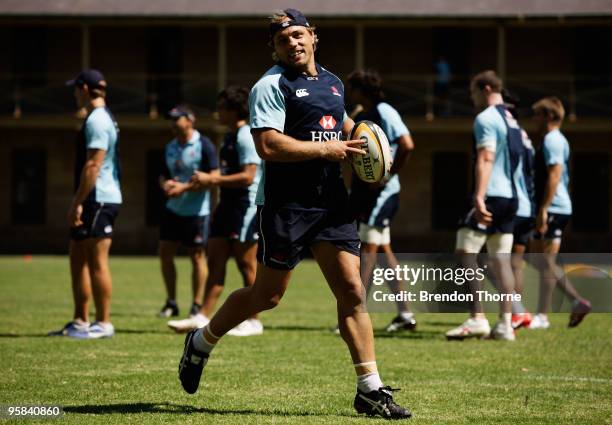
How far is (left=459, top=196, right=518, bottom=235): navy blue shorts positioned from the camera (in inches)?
394

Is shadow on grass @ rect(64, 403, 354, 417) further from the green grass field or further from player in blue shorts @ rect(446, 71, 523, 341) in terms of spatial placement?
player in blue shorts @ rect(446, 71, 523, 341)

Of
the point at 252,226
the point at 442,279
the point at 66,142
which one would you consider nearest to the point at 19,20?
the point at 66,142

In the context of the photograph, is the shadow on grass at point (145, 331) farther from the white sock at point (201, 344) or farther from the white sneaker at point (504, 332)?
the white sock at point (201, 344)

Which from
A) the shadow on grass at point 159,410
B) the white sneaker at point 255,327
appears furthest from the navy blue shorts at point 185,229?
the shadow on grass at point 159,410

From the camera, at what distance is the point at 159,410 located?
6.36 m

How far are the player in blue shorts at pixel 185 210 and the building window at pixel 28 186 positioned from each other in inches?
870

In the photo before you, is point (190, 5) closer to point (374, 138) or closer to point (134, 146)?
point (134, 146)

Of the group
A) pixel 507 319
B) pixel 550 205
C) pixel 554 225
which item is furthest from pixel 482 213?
pixel 554 225

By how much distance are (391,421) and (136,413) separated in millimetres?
1339

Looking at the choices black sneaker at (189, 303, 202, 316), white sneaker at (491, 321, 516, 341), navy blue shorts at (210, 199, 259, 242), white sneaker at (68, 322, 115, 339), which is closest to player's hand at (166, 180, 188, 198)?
navy blue shorts at (210, 199, 259, 242)

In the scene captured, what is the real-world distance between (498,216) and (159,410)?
4.48m

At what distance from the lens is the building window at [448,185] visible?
1298 inches

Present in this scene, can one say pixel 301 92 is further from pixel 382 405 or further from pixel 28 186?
pixel 28 186

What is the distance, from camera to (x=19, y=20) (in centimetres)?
3130
